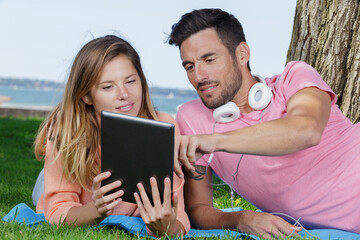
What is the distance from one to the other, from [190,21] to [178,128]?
82cm

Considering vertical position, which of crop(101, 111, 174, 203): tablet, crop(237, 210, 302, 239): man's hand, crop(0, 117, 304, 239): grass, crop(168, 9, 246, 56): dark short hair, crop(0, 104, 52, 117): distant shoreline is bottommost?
crop(0, 104, 52, 117): distant shoreline

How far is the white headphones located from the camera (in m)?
3.58

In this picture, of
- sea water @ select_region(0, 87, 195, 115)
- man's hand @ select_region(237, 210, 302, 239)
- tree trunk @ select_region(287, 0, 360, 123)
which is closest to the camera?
man's hand @ select_region(237, 210, 302, 239)

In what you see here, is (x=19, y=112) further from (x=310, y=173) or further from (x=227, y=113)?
(x=310, y=173)

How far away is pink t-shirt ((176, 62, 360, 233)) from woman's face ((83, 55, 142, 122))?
2.72ft

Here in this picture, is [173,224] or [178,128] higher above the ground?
[178,128]

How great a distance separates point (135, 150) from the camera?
276 centimetres

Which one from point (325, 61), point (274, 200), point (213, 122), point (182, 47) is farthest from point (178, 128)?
point (325, 61)

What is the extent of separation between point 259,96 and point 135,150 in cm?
124

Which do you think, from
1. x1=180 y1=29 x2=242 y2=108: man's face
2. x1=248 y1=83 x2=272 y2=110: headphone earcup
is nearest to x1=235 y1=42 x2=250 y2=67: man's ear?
x1=180 y1=29 x2=242 y2=108: man's face

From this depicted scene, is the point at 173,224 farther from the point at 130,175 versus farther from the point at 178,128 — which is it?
the point at 178,128

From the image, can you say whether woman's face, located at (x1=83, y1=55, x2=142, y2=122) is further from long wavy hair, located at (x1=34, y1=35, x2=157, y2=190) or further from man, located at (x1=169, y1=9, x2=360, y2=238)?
man, located at (x1=169, y1=9, x2=360, y2=238)

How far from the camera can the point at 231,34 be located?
3904mm

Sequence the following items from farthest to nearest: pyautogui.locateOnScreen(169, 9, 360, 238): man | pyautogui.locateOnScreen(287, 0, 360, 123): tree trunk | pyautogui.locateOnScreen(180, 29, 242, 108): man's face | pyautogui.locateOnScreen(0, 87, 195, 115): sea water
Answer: pyautogui.locateOnScreen(0, 87, 195, 115): sea water, pyautogui.locateOnScreen(287, 0, 360, 123): tree trunk, pyautogui.locateOnScreen(180, 29, 242, 108): man's face, pyautogui.locateOnScreen(169, 9, 360, 238): man
